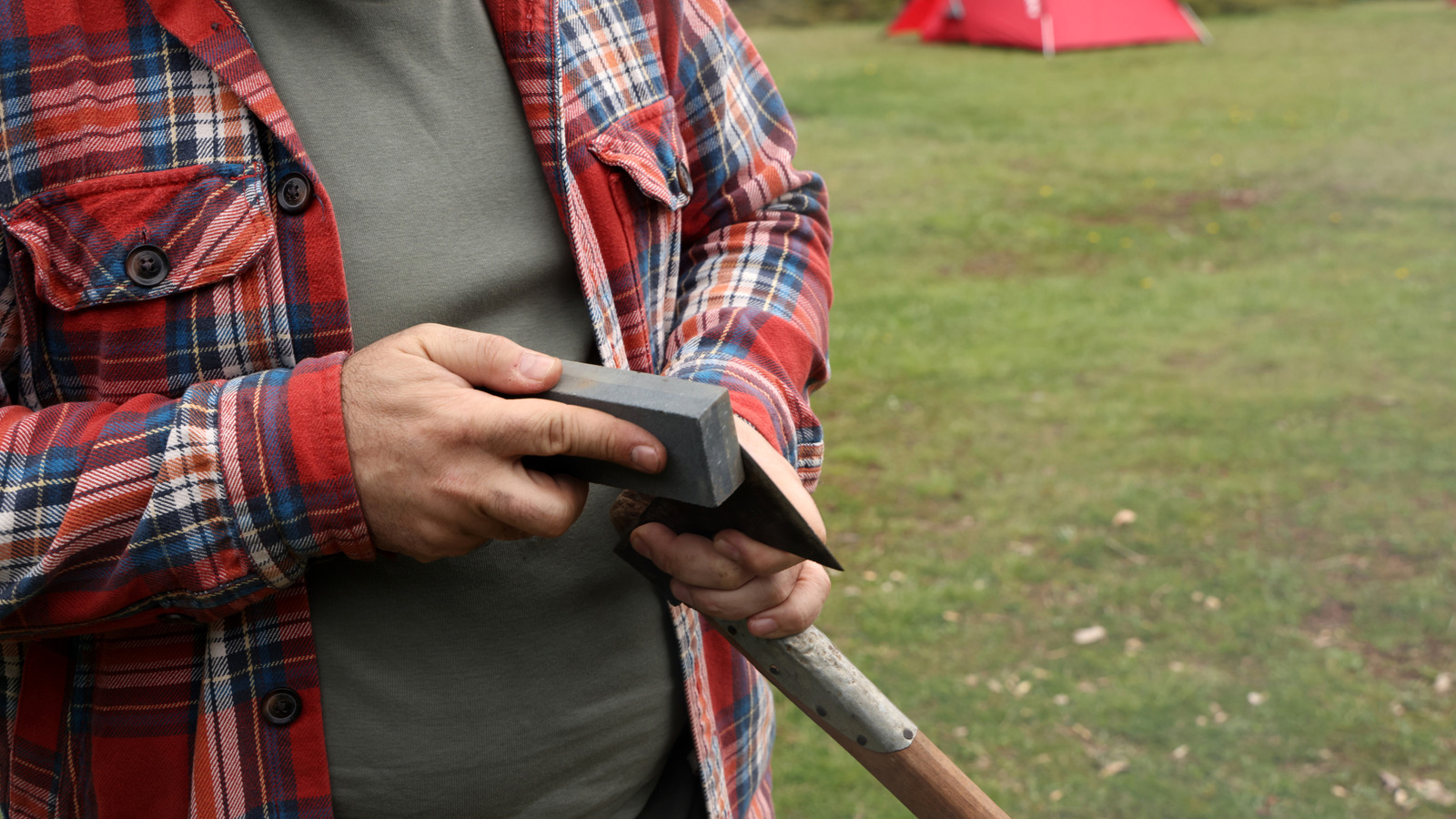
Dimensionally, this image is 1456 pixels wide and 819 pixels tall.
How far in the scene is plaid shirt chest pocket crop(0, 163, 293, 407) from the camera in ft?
3.84

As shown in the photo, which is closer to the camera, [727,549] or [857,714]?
[727,549]

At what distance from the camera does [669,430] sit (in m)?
A: 1.09

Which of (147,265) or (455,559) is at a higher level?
(147,265)

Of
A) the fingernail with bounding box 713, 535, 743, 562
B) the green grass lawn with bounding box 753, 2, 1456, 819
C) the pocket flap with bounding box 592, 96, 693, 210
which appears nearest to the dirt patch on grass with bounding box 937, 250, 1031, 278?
the green grass lawn with bounding box 753, 2, 1456, 819

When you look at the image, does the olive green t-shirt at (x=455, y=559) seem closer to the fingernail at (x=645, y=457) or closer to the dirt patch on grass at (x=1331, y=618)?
the fingernail at (x=645, y=457)

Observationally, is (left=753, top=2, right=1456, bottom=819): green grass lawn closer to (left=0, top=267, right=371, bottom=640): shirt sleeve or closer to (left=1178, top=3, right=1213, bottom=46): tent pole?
(left=0, top=267, right=371, bottom=640): shirt sleeve

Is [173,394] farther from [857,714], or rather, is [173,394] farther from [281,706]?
[857,714]

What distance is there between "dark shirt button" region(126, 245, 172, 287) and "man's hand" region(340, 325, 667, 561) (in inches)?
9.0

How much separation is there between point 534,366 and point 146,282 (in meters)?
0.42

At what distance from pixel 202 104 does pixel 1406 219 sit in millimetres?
8796

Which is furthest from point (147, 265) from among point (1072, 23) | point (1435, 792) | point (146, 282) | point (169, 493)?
point (1072, 23)

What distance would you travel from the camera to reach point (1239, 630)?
403 centimetres

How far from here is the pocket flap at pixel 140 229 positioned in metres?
1.16

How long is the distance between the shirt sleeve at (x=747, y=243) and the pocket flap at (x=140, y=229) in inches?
21.5
